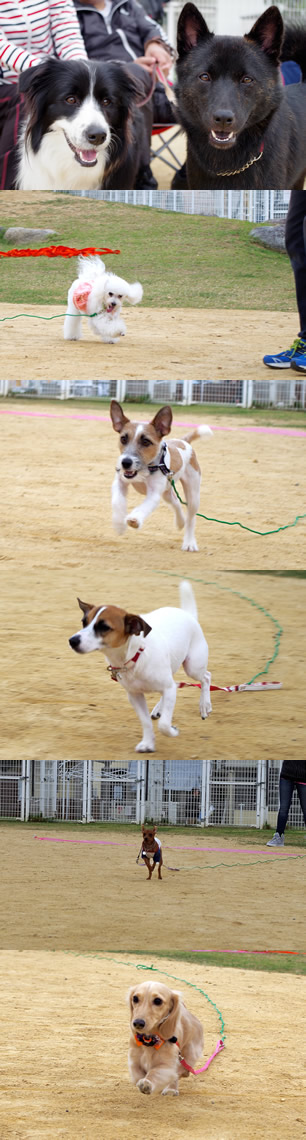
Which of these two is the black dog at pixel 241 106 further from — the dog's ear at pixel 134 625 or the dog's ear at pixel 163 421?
the dog's ear at pixel 134 625

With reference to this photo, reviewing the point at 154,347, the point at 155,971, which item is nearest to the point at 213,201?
the point at 154,347

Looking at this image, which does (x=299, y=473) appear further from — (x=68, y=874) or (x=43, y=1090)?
(x=68, y=874)

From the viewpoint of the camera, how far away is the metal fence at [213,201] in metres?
3.09

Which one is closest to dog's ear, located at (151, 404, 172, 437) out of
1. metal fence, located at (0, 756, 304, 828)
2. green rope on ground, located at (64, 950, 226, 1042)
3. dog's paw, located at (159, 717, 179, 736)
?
dog's paw, located at (159, 717, 179, 736)

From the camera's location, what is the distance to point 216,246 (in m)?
3.17

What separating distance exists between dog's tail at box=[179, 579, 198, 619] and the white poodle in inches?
32.0

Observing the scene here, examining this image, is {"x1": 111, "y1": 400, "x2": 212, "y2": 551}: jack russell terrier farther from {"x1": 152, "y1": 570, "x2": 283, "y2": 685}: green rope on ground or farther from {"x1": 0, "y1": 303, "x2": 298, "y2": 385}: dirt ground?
{"x1": 0, "y1": 303, "x2": 298, "y2": 385}: dirt ground

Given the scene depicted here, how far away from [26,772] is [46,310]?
28.8 feet

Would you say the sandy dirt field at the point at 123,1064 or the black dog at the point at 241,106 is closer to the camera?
the black dog at the point at 241,106

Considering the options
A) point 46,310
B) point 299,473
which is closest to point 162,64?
point 46,310

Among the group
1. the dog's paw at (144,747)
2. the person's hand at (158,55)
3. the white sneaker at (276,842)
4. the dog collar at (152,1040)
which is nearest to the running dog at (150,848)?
the white sneaker at (276,842)

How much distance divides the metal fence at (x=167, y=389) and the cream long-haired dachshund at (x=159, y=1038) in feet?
6.34

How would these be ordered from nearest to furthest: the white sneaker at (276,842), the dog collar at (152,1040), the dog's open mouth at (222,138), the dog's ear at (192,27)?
the dog's ear at (192,27) → the dog's open mouth at (222,138) → the dog collar at (152,1040) → the white sneaker at (276,842)

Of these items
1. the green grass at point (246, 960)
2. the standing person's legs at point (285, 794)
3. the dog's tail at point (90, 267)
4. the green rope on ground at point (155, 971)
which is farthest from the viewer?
the standing person's legs at point (285, 794)
